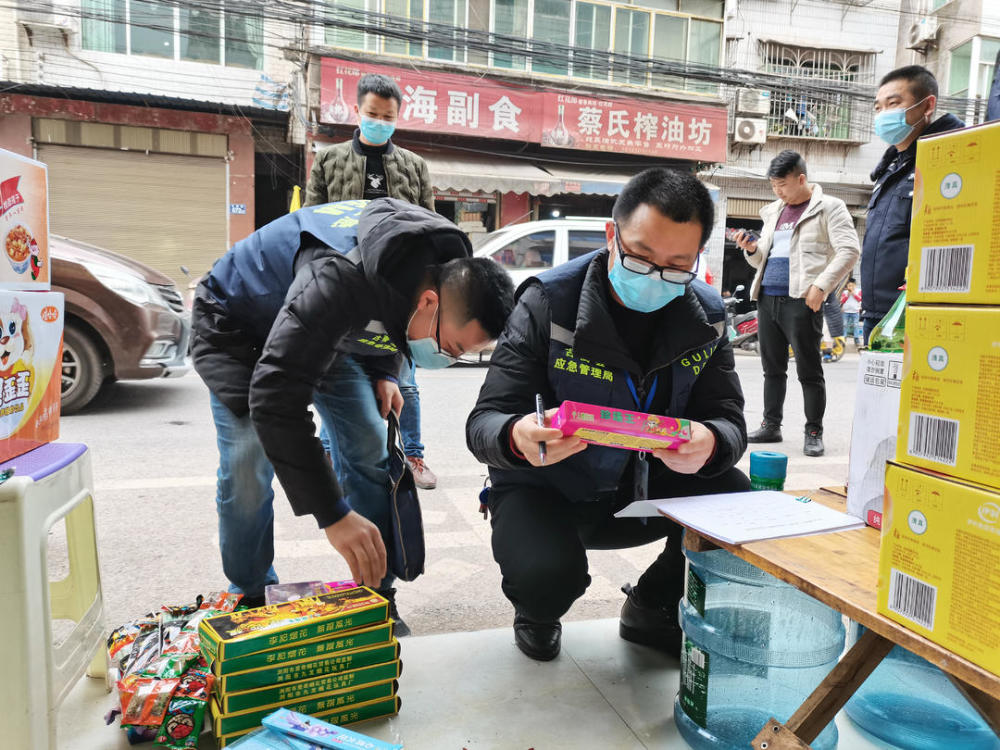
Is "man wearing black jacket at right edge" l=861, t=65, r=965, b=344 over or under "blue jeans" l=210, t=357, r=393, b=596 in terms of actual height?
over

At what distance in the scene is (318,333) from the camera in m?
1.50

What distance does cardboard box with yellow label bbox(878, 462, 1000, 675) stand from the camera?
0.90 m

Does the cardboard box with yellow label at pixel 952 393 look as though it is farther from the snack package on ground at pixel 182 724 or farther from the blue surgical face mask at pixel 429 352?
the snack package on ground at pixel 182 724

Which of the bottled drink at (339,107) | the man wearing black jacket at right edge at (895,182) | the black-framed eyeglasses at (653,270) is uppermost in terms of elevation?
the bottled drink at (339,107)

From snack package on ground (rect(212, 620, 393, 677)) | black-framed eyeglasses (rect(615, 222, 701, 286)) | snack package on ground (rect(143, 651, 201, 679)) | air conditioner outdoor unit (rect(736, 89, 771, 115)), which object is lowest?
snack package on ground (rect(143, 651, 201, 679))

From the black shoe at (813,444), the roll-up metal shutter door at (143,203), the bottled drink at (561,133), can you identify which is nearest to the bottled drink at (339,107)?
the roll-up metal shutter door at (143,203)

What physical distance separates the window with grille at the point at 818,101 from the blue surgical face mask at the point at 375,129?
479 inches

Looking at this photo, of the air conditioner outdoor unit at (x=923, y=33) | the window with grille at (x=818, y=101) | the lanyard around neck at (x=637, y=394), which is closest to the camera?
the lanyard around neck at (x=637, y=394)

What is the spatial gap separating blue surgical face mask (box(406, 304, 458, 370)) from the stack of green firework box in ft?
1.85

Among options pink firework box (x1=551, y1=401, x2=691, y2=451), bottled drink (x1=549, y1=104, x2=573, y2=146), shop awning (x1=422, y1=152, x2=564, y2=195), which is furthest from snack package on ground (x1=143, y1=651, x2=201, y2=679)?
bottled drink (x1=549, y1=104, x2=573, y2=146)

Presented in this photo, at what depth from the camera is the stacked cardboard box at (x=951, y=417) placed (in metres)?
0.91

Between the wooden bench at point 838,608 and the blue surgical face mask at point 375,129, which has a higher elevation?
the blue surgical face mask at point 375,129

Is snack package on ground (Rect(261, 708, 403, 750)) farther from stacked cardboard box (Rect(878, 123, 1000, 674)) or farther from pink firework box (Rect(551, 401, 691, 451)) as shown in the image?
stacked cardboard box (Rect(878, 123, 1000, 674))

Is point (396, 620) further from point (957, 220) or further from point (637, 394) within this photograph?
point (957, 220)
